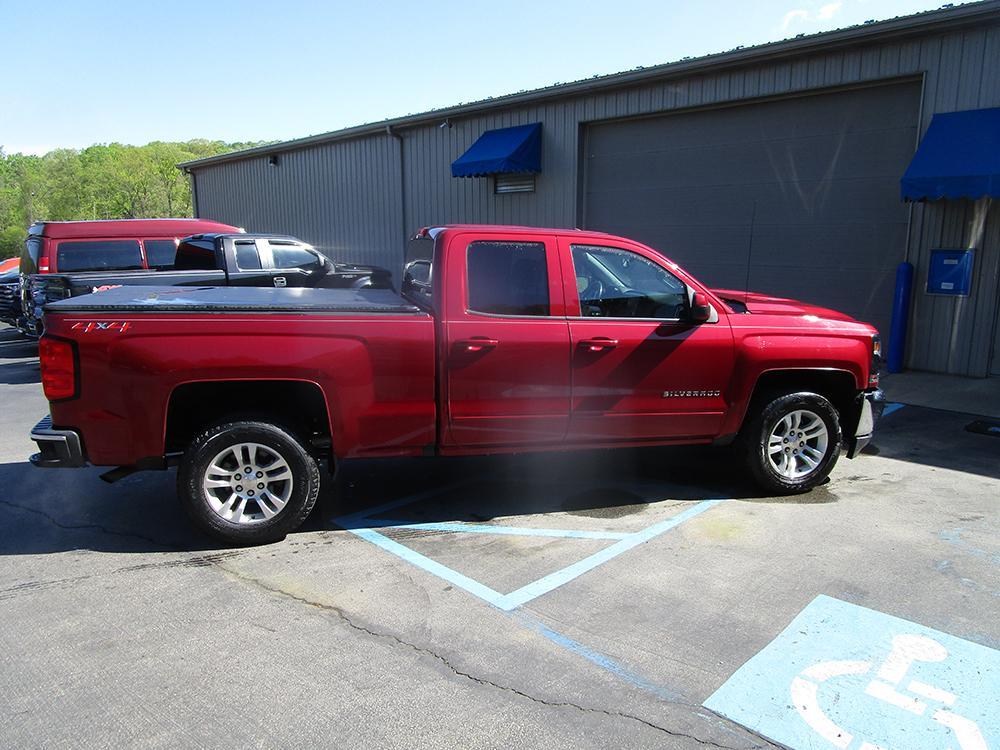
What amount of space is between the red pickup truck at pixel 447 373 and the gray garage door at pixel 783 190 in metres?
5.79

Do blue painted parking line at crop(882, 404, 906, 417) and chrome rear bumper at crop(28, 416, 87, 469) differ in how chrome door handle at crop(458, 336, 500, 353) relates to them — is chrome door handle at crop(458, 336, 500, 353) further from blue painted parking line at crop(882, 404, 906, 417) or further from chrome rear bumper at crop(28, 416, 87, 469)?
blue painted parking line at crop(882, 404, 906, 417)

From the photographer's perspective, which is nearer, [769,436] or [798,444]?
[769,436]

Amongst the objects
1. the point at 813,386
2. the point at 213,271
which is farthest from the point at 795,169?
the point at 213,271

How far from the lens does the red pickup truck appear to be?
167 inches

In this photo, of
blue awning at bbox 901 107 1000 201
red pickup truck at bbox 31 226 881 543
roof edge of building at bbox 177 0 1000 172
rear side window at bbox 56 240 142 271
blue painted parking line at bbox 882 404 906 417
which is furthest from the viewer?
rear side window at bbox 56 240 142 271

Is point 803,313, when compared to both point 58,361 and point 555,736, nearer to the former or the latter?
point 555,736

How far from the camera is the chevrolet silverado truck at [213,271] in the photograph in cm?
960

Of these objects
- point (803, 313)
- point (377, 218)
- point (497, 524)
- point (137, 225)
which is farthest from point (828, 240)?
point (377, 218)

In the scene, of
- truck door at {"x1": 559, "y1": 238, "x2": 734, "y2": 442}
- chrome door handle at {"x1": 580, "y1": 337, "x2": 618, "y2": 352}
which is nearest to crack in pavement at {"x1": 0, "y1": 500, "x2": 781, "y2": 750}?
truck door at {"x1": 559, "y1": 238, "x2": 734, "y2": 442}

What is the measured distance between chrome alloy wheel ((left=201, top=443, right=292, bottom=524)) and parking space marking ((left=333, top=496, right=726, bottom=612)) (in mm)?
578

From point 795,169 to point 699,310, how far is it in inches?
287

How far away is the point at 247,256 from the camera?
10766 mm

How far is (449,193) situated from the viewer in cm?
1767

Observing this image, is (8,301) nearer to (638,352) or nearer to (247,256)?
(247,256)
